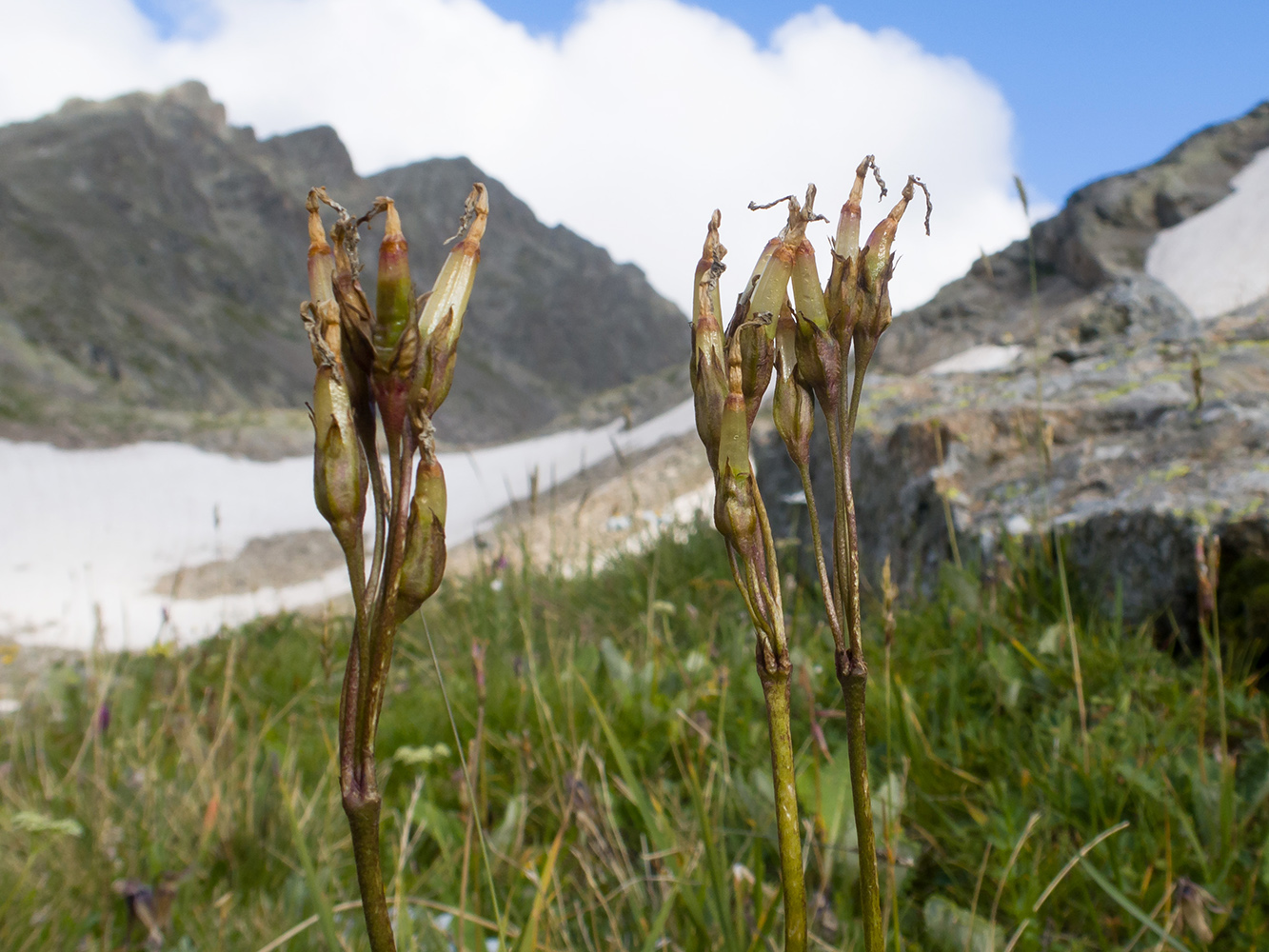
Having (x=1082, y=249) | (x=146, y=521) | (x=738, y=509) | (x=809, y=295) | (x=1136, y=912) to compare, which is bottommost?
(x=1136, y=912)

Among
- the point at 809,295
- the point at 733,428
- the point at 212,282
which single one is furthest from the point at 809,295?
the point at 212,282

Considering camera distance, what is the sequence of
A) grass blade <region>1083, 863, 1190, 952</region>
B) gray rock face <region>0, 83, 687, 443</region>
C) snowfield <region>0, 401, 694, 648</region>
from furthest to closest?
gray rock face <region>0, 83, 687, 443</region>, snowfield <region>0, 401, 694, 648</region>, grass blade <region>1083, 863, 1190, 952</region>

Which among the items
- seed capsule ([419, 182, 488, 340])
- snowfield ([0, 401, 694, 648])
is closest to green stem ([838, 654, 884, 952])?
seed capsule ([419, 182, 488, 340])

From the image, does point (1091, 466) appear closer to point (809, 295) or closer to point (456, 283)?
point (809, 295)

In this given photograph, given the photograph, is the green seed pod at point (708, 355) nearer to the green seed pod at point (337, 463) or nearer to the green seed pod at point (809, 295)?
the green seed pod at point (809, 295)

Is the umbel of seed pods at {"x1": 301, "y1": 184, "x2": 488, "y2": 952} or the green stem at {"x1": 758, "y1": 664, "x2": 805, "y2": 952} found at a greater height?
the umbel of seed pods at {"x1": 301, "y1": 184, "x2": 488, "y2": 952}

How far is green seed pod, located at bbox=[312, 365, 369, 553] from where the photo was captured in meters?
0.47

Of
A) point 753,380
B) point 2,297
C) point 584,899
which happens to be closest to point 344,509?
point 753,380

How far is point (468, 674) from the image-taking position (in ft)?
11.1

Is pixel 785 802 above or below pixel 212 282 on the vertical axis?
below

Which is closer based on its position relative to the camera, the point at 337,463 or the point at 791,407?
the point at 337,463

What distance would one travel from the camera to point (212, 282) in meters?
70.9

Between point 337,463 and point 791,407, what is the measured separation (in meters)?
0.30

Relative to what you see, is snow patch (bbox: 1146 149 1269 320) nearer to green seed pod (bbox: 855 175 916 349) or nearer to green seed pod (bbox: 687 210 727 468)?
green seed pod (bbox: 855 175 916 349)
